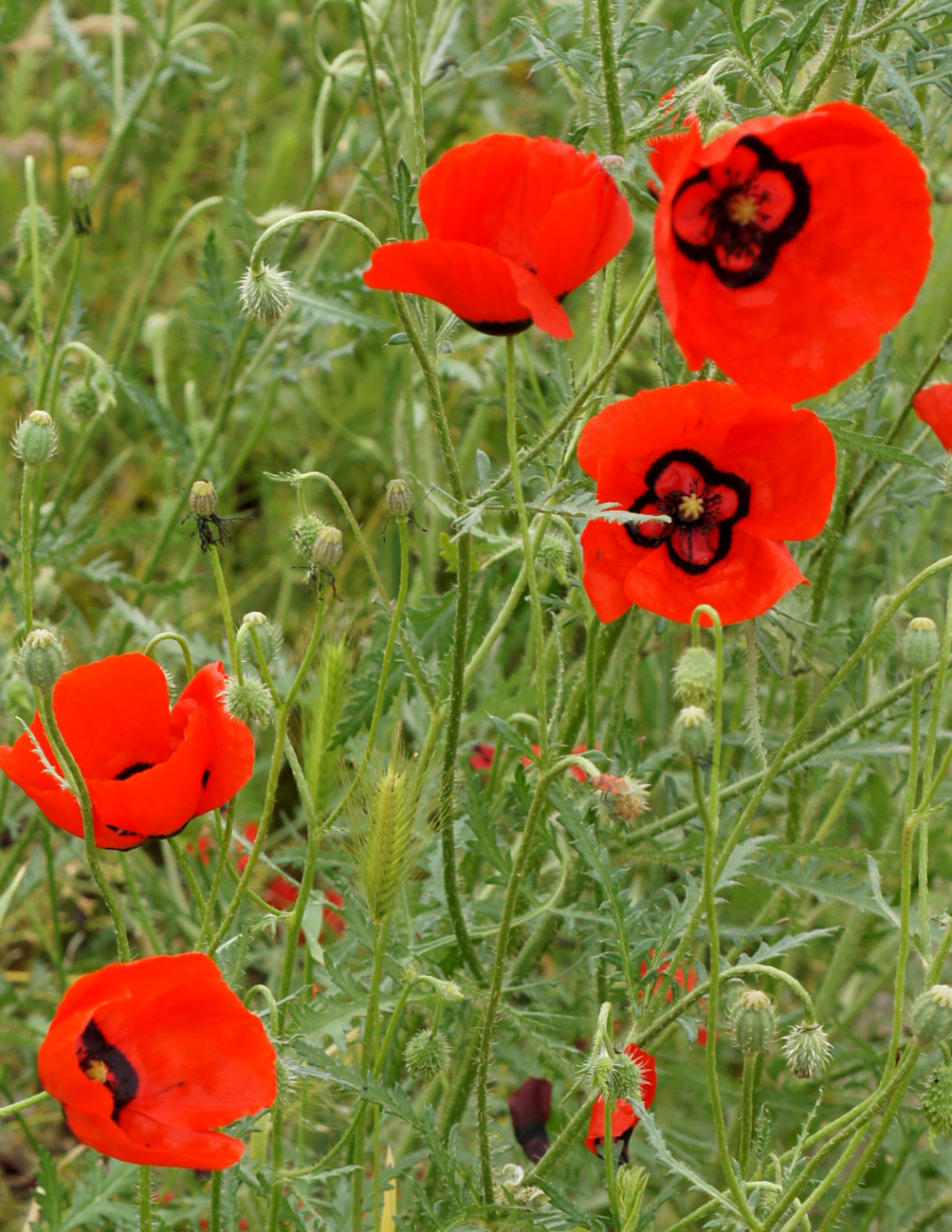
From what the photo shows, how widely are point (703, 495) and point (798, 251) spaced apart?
263 millimetres

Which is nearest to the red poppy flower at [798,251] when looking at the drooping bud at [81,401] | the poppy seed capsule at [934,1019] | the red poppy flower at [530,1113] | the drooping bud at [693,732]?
the drooping bud at [693,732]

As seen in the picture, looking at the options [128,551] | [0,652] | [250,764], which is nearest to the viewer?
[250,764]

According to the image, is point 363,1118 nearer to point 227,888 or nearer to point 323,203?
point 227,888

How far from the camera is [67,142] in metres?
3.90

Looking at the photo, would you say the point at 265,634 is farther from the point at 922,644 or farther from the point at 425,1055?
the point at 922,644

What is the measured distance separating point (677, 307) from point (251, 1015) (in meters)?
0.66

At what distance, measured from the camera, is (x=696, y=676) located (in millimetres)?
1121

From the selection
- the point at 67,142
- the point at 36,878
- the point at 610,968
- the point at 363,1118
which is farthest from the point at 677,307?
the point at 67,142

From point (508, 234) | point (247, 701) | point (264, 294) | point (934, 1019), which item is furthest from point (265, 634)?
point (934, 1019)

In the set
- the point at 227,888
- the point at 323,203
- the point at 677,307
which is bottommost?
the point at 227,888

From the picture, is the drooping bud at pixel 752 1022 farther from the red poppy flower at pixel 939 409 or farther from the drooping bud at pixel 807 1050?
the red poppy flower at pixel 939 409

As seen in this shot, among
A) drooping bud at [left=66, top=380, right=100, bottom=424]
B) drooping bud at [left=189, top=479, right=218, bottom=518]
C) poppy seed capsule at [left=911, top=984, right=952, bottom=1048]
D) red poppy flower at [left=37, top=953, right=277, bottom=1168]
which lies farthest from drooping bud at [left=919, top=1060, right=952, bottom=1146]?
drooping bud at [left=66, top=380, right=100, bottom=424]

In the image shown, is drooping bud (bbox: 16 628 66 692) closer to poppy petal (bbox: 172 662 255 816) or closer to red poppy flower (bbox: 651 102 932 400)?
poppy petal (bbox: 172 662 255 816)

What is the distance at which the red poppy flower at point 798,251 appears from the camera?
1177mm
